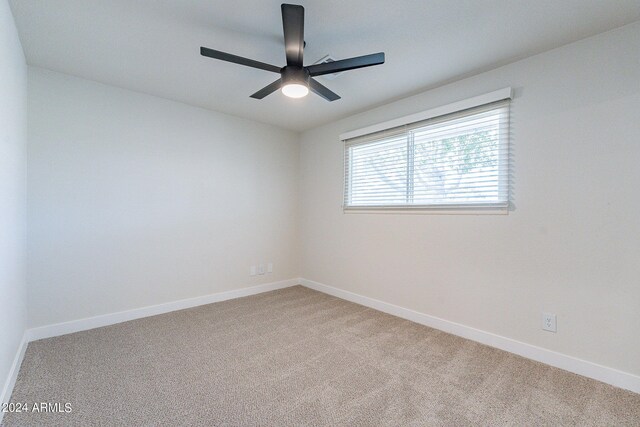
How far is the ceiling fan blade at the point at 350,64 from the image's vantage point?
1737mm

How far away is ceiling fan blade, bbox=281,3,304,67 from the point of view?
58.0 inches

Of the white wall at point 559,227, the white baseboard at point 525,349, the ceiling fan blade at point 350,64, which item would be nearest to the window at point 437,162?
the white wall at point 559,227

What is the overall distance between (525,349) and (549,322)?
290 millimetres

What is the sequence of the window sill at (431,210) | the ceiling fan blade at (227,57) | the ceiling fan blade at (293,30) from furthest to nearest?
the window sill at (431,210), the ceiling fan blade at (227,57), the ceiling fan blade at (293,30)

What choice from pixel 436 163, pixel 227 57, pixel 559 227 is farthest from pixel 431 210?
pixel 227 57

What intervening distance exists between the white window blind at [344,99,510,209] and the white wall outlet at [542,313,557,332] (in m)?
0.89

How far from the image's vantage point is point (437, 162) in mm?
2768

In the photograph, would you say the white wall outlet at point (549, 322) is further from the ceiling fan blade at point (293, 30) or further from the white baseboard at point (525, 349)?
the ceiling fan blade at point (293, 30)

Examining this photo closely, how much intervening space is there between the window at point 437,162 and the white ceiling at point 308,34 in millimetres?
433

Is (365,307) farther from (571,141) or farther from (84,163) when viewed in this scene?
(84,163)

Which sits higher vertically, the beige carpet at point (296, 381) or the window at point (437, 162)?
the window at point (437, 162)

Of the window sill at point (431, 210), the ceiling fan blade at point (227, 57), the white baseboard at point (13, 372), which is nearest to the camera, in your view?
the white baseboard at point (13, 372)

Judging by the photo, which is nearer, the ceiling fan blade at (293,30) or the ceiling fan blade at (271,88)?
the ceiling fan blade at (293,30)

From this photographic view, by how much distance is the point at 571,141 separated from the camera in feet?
6.68
